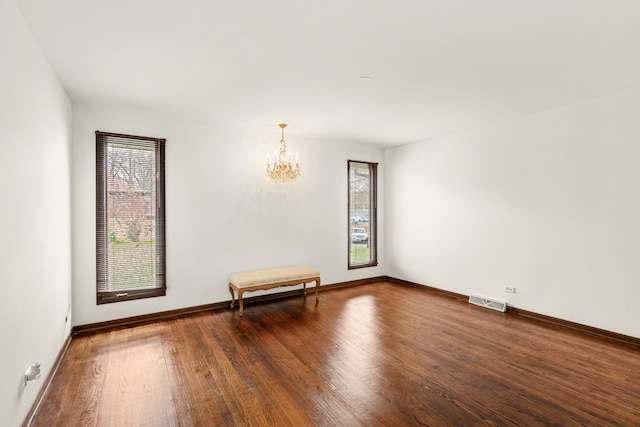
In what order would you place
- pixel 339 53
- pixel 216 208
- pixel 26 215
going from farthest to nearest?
pixel 216 208
pixel 339 53
pixel 26 215

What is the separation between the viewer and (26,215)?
6.98 feet

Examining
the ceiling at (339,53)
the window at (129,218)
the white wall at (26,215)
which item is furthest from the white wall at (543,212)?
the white wall at (26,215)

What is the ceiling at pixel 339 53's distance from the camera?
2.01 m

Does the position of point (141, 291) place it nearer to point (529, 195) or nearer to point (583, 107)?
point (529, 195)

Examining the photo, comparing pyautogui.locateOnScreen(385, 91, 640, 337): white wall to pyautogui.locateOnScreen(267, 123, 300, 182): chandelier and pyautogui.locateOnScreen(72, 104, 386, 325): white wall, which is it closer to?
pyautogui.locateOnScreen(72, 104, 386, 325): white wall

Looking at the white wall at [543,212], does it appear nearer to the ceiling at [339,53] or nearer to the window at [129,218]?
the ceiling at [339,53]

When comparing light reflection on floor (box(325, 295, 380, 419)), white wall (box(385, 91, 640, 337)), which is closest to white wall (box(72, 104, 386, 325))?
light reflection on floor (box(325, 295, 380, 419))

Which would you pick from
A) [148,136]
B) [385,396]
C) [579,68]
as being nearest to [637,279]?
[579,68]

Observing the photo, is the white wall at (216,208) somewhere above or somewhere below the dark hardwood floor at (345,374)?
above

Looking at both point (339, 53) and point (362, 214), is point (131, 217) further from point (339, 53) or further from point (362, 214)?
point (362, 214)

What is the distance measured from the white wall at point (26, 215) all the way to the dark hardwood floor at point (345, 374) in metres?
0.48

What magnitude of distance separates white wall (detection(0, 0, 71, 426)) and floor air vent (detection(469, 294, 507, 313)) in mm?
5075

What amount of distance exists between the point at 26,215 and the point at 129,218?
193 cm

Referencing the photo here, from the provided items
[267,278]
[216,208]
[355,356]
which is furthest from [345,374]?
[216,208]
